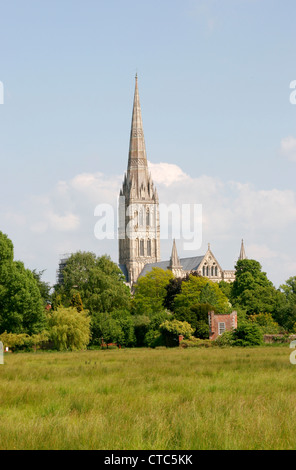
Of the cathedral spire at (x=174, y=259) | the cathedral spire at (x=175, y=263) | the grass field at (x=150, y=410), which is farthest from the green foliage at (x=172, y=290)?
the grass field at (x=150, y=410)

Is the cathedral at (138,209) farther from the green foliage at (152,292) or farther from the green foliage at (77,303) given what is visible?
the green foliage at (77,303)

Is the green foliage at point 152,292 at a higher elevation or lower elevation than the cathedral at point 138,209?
lower

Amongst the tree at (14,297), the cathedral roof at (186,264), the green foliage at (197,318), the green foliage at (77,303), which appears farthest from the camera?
the cathedral roof at (186,264)

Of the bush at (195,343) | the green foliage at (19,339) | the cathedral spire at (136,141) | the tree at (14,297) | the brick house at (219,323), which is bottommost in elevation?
the bush at (195,343)

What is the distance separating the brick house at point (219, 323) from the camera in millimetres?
56938

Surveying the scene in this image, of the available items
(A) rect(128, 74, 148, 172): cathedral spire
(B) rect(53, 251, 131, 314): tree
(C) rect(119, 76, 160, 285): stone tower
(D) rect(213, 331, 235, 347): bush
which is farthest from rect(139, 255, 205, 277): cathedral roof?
(D) rect(213, 331, 235, 347): bush

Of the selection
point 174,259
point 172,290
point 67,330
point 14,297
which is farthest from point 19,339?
point 174,259

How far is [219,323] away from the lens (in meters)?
57.2

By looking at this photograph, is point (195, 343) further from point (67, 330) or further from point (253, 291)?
point (253, 291)

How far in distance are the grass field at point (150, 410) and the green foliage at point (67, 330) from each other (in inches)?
1201

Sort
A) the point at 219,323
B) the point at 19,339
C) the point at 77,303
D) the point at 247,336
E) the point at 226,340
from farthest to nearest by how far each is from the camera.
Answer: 1. the point at 77,303
2. the point at 219,323
3. the point at 226,340
4. the point at 247,336
5. the point at 19,339

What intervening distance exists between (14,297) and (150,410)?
36205 mm

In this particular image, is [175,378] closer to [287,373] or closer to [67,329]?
[287,373]

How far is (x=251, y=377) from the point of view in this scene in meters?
18.3
